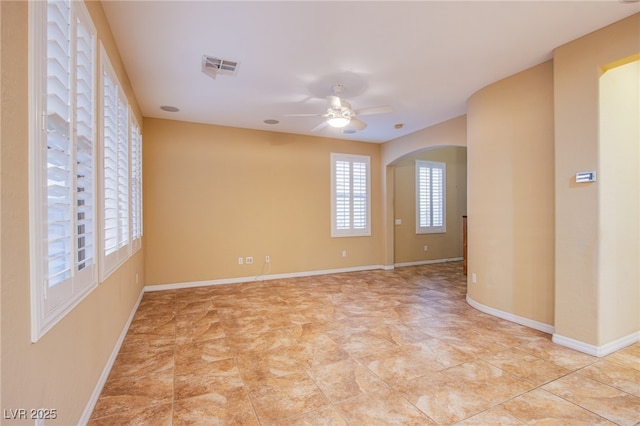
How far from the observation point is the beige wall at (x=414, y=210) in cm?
723

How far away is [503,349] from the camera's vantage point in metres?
2.82

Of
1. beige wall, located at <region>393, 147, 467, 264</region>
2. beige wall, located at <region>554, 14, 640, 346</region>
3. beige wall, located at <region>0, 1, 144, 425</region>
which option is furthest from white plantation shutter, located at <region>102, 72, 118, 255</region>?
beige wall, located at <region>393, 147, 467, 264</region>

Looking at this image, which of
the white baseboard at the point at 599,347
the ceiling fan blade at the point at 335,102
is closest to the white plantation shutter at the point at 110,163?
the ceiling fan blade at the point at 335,102

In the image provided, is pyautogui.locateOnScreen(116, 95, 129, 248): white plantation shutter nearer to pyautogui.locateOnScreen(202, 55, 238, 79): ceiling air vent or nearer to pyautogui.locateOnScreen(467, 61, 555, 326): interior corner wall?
pyautogui.locateOnScreen(202, 55, 238, 79): ceiling air vent

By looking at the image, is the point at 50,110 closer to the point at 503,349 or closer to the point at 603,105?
the point at 503,349

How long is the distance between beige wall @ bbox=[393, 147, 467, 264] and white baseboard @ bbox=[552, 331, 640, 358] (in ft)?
14.2

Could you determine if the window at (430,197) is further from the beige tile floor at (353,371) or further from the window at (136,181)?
the window at (136,181)

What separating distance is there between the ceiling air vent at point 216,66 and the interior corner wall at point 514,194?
3121mm

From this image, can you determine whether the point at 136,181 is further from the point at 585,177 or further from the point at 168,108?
the point at 585,177

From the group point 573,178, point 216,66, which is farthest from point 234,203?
point 573,178

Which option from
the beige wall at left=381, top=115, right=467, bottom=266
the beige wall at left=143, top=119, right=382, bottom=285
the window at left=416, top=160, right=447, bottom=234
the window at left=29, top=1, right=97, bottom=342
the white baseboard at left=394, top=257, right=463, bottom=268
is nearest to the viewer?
the window at left=29, top=1, right=97, bottom=342

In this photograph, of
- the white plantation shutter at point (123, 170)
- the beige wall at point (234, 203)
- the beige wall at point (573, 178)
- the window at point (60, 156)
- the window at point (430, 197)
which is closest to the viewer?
the window at point (60, 156)

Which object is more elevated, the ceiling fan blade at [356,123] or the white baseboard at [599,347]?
the ceiling fan blade at [356,123]

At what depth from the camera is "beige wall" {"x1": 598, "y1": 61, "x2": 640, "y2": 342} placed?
2.68 metres
